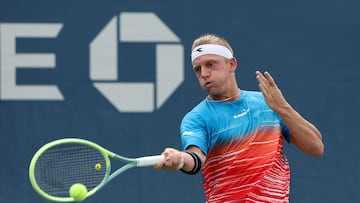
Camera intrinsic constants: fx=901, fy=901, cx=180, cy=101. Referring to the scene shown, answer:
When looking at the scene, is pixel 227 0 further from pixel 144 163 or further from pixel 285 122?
pixel 144 163

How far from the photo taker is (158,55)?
6473mm

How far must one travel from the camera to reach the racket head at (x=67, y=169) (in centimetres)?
422

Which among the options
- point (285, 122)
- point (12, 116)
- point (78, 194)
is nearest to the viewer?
point (78, 194)

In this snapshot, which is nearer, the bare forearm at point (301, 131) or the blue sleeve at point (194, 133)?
the blue sleeve at point (194, 133)

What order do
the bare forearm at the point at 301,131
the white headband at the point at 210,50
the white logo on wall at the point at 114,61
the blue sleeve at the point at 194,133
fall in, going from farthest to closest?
the white logo on wall at the point at 114,61
the white headband at the point at 210,50
the bare forearm at the point at 301,131
the blue sleeve at the point at 194,133

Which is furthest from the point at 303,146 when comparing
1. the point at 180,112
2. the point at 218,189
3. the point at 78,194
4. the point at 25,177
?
the point at 25,177

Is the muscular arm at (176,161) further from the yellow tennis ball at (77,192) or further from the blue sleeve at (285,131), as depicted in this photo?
the blue sleeve at (285,131)

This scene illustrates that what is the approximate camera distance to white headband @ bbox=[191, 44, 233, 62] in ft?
14.4

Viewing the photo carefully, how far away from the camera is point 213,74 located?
435cm

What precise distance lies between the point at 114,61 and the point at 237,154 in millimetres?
2324

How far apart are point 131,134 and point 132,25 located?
0.78 metres

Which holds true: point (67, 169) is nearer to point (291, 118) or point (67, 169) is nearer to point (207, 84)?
point (207, 84)

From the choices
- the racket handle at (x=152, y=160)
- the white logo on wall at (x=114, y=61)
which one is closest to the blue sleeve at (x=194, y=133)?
the racket handle at (x=152, y=160)

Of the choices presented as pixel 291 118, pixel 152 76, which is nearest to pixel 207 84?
pixel 291 118
